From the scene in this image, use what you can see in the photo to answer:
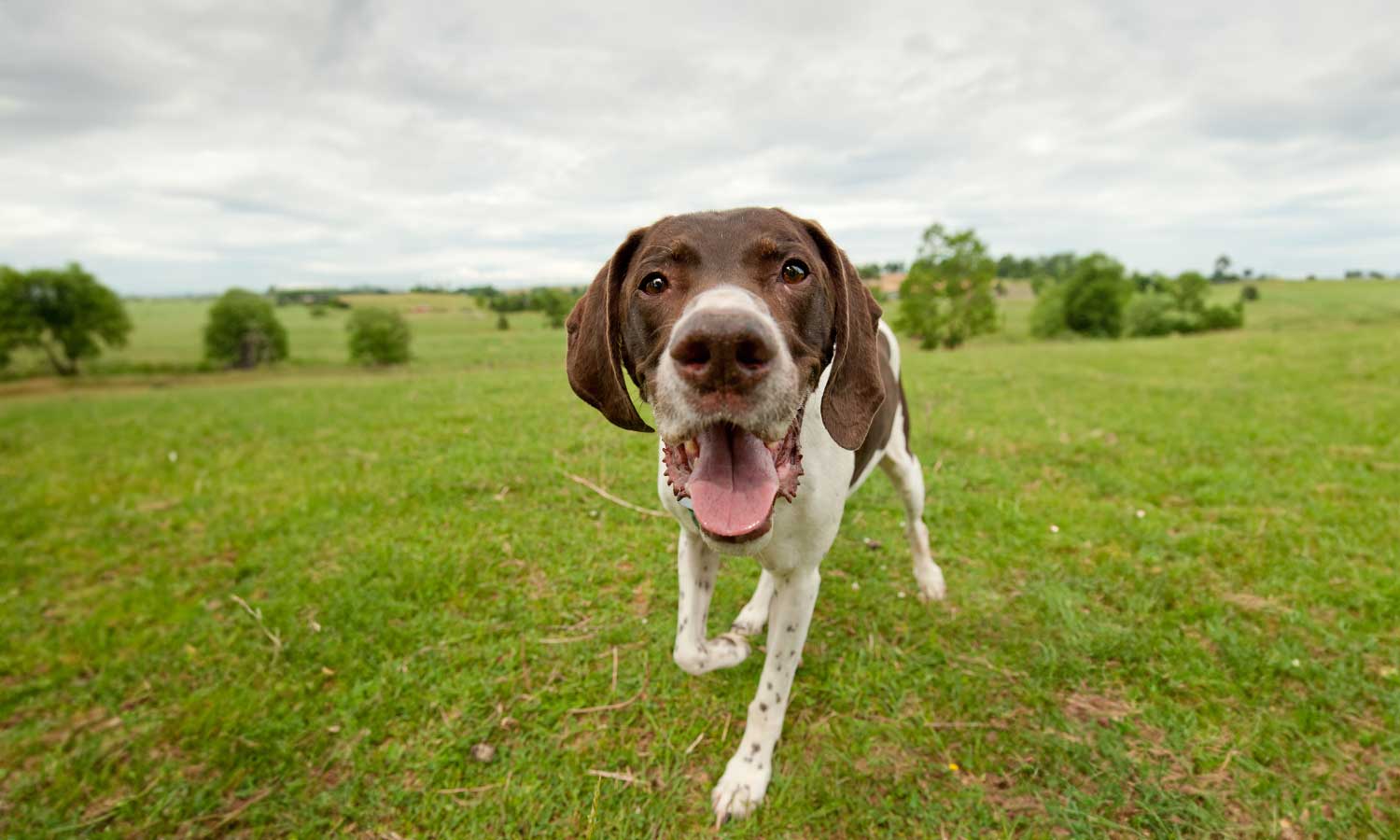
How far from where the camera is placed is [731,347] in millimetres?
1630

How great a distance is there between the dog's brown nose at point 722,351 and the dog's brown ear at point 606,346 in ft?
1.76

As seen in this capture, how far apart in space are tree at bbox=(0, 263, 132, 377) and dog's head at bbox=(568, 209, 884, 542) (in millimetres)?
48118

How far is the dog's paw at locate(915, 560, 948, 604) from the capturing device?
3.67 m

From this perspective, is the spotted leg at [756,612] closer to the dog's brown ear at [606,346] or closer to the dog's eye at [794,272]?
the dog's brown ear at [606,346]

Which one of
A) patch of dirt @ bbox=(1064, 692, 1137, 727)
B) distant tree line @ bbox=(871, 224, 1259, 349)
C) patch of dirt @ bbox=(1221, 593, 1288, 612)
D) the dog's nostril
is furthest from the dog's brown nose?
distant tree line @ bbox=(871, 224, 1259, 349)

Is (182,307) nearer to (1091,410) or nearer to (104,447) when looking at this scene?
(104,447)

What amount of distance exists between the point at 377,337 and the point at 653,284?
46.4 m

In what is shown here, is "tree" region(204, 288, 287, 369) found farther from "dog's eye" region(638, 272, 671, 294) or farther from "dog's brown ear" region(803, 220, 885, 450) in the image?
"dog's brown ear" region(803, 220, 885, 450)

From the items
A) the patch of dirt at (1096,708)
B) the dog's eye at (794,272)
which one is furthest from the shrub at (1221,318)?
the dog's eye at (794,272)

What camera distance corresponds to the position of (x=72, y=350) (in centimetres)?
3556

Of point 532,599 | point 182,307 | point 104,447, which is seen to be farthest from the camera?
point 182,307

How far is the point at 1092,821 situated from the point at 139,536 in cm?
680

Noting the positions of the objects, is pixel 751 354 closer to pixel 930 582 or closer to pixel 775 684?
pixel 775 684

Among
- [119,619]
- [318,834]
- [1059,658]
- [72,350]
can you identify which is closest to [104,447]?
[119,619]
